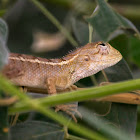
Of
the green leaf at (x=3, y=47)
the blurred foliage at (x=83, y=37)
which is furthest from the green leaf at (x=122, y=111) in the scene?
the green leaf at (x=3, y=47)

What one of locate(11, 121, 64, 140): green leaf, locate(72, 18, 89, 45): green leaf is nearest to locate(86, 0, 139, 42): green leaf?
locate(11, 121, 64, 140): green leaf

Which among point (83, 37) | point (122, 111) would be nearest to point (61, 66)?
point (83, 37)

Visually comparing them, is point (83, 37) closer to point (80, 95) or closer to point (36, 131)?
point (36, 131)

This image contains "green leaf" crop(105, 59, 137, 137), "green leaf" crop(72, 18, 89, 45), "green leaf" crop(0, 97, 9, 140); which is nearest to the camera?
"green leaf" crop(0, 97, 9, 140)

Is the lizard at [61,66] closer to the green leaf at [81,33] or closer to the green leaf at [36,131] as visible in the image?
the green leaf at [81,33]

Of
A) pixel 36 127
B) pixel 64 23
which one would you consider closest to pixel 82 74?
pixel 36 127

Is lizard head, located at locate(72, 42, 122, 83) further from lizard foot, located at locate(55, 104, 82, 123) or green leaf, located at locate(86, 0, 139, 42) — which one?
green leaf, located at locate(86, 0, 139, 42)
